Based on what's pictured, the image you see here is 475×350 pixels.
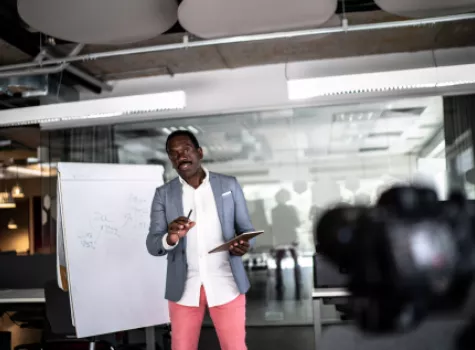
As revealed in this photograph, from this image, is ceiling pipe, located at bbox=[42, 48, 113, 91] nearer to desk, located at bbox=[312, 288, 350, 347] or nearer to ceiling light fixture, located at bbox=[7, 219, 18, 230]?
desk, located at bbox=[312, 288, 350, 347]

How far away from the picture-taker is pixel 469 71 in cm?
383

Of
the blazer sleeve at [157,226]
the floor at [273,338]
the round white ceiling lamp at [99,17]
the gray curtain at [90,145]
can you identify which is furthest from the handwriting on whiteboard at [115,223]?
the gray curtain at [90,145]

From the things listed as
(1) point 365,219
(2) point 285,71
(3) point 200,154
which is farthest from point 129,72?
(1) point 365,219

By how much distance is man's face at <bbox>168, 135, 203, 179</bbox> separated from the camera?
8.23 feet

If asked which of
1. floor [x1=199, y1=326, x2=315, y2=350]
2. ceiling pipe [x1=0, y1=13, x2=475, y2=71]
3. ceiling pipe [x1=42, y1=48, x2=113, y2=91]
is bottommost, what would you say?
floor [x1=199, y1=326, x2=315, y2=350]

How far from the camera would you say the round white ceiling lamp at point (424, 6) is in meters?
2.77

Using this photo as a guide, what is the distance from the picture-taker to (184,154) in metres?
2.51

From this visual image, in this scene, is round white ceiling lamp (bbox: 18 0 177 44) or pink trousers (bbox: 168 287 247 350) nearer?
pink trousers (bbox: 168 287 247 350)

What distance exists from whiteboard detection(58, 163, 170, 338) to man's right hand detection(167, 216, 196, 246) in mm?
1265

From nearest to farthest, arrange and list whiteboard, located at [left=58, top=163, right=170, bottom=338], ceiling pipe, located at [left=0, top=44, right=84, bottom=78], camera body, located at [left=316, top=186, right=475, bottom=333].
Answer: camera body, located at [left=316, top=186, right=475, bottom=333] < whiteboard, located at [left=58, top=163, right=170, bottom=338] < ceiling pipe, located at [left=0, top=44, right=84, bottom=78]

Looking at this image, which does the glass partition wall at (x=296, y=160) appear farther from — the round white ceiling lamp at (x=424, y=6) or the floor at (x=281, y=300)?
the round white ceiling lamp at (x=424, y=6)

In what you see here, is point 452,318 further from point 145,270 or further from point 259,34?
point 259,34

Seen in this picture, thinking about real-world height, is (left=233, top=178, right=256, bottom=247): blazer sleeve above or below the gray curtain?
below

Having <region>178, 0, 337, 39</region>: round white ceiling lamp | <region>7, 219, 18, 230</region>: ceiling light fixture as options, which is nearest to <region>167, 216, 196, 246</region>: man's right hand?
<region>178, 0, 337, 39</region>: round white ceiling lamp
